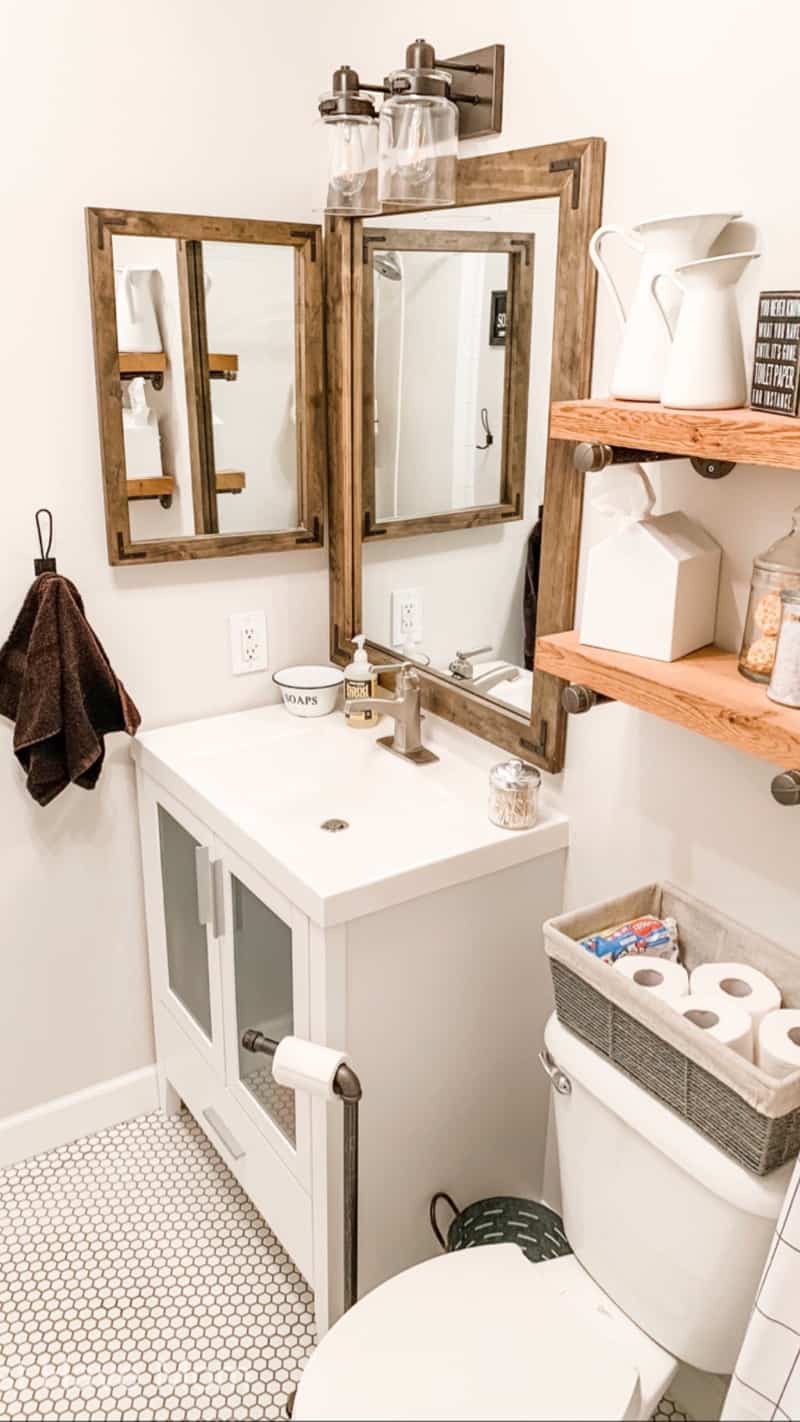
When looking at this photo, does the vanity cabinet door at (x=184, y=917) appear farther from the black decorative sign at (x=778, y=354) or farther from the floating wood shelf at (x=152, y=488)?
the black decorative sign at (x=778, y=354)

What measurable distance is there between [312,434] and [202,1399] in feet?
5.48

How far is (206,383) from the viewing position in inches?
75.9

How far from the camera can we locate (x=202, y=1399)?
5.54 feet

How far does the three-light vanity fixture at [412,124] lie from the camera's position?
1.55m

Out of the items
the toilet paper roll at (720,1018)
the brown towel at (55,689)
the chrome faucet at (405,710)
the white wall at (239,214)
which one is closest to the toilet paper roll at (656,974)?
the toilet paper roll at (720,1018)

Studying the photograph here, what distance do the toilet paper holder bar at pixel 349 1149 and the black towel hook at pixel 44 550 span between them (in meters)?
0.88

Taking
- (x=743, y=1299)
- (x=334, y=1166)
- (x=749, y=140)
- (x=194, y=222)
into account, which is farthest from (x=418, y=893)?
(x=194, y=222)

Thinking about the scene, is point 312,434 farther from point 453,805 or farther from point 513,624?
point 453,805

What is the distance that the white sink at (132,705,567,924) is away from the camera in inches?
Answer: 61.5

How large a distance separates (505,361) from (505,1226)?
1.40 meters

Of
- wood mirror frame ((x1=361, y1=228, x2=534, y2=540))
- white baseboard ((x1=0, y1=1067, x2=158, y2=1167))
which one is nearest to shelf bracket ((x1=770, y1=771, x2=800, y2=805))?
wood mirror frame ((x1=361, y1=228, x2=534, y2=540))

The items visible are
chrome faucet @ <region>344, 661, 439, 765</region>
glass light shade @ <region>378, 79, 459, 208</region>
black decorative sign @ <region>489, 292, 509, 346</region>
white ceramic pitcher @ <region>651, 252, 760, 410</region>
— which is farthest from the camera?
chrome faucet @ <region>344, 661, 439, 765</region>

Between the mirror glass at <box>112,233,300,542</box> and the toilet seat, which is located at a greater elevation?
the mirror glass at <box>112,233,300,542</box>

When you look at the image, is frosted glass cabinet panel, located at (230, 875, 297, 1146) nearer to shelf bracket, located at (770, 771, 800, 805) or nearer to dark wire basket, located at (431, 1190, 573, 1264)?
dark wire basket, located at (431, 1190, 573, 1264)
